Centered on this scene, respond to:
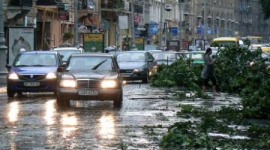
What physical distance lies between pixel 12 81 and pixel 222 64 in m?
9.31

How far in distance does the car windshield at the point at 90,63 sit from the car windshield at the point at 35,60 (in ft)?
15.9

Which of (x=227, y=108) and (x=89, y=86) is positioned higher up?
(x=89, y=86)

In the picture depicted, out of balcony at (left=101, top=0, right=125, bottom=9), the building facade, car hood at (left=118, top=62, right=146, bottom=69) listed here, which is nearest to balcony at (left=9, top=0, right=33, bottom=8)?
the building facade

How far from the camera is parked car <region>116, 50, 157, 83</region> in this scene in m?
41.9

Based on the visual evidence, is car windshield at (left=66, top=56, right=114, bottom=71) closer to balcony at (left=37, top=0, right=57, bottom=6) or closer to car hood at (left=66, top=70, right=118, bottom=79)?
car hood at (left=66, top=70, right=118, bottom=79)

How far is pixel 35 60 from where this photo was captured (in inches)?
1197

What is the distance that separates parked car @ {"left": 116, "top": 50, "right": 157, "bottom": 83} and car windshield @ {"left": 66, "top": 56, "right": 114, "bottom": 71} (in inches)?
627

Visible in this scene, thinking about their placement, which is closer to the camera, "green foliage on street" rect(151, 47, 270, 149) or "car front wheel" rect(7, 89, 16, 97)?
"green foliage on street" rect(151, 47, 270, 149)

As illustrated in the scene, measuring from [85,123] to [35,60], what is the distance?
1140 centimetres

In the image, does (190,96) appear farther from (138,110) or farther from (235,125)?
(235,125)

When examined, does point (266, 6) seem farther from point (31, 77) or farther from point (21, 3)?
point (31, 77)

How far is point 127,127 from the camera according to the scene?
1839 cm

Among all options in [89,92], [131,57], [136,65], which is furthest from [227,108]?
[131,57]


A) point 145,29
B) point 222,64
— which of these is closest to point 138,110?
point 222,64
